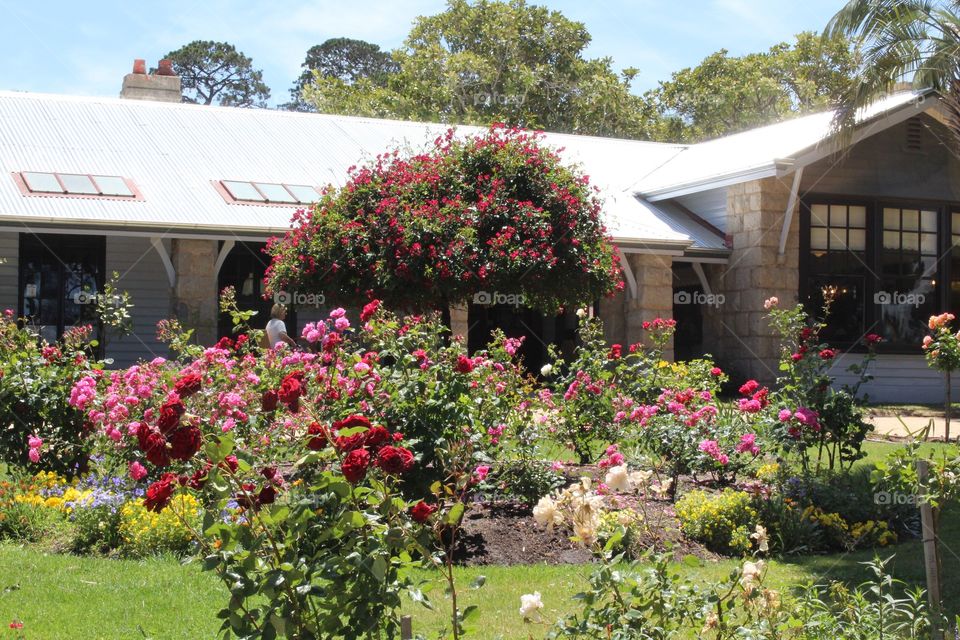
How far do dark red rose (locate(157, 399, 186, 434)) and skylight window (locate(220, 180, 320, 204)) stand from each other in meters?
13.1

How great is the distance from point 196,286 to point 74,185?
7.43 ft

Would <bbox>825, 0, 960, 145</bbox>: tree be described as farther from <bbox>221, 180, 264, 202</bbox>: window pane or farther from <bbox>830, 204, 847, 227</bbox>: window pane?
<bbox>221, 180, 264, 202</bbox>: window pane

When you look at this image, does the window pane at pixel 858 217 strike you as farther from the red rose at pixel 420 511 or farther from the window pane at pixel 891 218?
the red rose at pixel 420 511

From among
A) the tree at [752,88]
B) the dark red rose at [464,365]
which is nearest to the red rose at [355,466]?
the dark red rose at [464,365]

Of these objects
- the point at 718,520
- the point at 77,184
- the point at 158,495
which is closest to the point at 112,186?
the point at 77,184

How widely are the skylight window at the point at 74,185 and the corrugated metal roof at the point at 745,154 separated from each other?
928cm

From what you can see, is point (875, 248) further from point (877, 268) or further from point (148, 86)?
point (148, 86)

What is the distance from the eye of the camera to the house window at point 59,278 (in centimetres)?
1647

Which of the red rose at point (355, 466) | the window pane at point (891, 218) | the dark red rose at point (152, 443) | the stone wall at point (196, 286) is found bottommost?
the red rose at point (355, 466)

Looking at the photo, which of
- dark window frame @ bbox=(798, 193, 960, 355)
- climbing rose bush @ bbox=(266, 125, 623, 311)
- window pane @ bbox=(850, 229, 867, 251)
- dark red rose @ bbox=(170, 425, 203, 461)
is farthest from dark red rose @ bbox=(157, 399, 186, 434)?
window pane @ bbox=(850, 229, 867, 251)

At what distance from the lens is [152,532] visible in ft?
20.2

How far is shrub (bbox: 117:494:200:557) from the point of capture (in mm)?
6129

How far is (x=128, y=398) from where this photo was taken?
22.1ft

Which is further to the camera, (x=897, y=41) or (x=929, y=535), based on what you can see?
(x=897, y=41)
